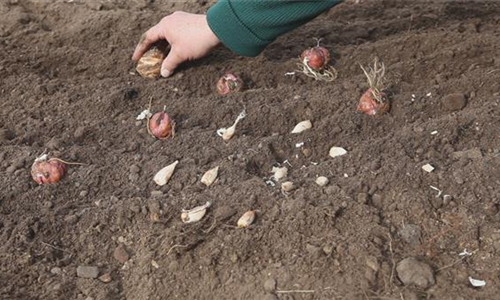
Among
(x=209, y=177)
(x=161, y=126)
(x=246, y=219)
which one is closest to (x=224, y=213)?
(x=246, y=219)

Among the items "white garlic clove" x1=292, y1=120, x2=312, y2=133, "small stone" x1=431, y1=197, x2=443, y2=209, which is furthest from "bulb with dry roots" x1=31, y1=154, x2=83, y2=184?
"small stone" x1=431, y1=197, x2=443, y2=209

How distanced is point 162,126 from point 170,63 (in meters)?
0.36

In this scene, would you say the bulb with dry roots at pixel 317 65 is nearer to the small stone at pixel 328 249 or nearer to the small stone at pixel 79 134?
the small stone at pixel 79 134

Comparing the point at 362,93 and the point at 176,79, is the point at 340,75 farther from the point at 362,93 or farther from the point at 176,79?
the point at 176,79

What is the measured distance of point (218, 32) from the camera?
7.59 ft

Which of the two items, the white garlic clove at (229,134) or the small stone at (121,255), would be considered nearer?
the small stone at (121,255)

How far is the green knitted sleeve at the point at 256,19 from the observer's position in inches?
85.7

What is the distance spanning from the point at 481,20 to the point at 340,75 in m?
0.74

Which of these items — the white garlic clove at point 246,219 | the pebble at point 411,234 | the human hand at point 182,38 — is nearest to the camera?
the pebble at point 411,234

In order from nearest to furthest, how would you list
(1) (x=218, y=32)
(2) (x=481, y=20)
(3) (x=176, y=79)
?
(1) (x=218, y=32), (3) (x=176, y=79), (2) (x=481, y=20)

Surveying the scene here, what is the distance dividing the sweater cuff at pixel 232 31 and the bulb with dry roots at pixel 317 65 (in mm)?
350

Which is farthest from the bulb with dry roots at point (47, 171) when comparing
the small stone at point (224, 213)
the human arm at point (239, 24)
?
the human arm at point (239, 24)

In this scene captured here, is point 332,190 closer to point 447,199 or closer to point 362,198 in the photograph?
point 362,198

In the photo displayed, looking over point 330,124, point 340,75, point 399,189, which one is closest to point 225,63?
point 340,75
